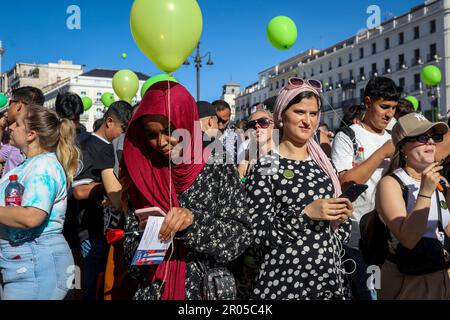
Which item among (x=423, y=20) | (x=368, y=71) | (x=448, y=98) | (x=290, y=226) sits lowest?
(x=290, y=226)

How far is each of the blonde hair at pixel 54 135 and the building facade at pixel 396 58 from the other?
40.4m

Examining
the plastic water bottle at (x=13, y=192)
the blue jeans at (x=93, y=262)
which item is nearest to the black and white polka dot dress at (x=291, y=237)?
the plastic water bottle at (x=13, y=192)

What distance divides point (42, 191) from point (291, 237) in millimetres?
1503

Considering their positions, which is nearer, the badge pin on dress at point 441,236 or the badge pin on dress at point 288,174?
the badge pin on dress at point 288,174

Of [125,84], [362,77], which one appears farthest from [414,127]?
[362,77]

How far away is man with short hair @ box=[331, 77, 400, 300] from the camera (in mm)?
3379

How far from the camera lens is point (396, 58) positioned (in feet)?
183

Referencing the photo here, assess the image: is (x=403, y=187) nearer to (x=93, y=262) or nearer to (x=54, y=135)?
(x=54, y=135)

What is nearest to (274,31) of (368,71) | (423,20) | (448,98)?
(448,98)

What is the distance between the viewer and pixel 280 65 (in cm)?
8288

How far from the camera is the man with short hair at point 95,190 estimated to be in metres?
3.65

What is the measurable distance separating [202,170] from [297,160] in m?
0.63

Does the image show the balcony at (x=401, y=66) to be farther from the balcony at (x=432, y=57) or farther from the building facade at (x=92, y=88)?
the building facade at (x=92, y=88)
